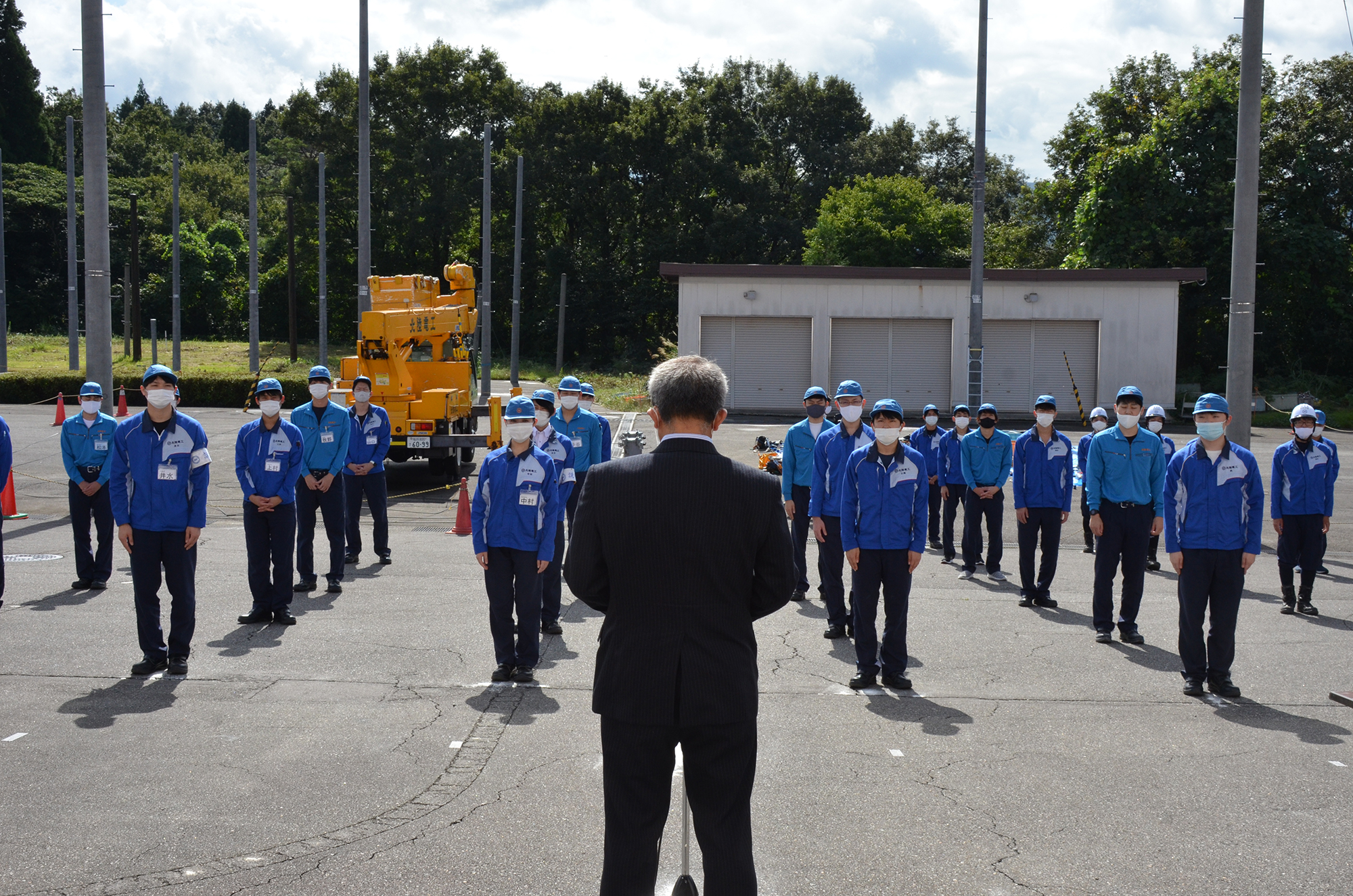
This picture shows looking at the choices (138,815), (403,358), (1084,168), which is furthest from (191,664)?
(1084,168)

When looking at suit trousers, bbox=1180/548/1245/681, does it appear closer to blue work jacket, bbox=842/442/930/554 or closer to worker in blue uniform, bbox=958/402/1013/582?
blue work jacket, bbox=842/442/930/554

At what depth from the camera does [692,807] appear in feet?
11.9

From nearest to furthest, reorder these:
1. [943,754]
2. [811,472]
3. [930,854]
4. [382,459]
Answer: [930,854] < [943,754] < [811,472] < [382,459]

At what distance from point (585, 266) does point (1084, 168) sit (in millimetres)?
25983

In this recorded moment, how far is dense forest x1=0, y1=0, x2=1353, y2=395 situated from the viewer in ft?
143

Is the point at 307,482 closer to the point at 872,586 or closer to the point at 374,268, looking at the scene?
the point at 872,586

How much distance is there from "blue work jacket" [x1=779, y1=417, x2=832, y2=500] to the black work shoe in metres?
5.49

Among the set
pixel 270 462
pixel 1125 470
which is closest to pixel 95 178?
pixel 270 462

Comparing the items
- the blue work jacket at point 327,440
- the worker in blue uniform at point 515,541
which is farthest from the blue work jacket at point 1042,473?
the blue work jacket at point 327,440

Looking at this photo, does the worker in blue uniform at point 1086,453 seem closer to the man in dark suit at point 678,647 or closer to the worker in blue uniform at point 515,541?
the worker in blue uniform at point 515,541

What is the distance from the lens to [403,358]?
65.5ft

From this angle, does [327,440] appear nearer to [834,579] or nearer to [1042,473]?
[834,579]

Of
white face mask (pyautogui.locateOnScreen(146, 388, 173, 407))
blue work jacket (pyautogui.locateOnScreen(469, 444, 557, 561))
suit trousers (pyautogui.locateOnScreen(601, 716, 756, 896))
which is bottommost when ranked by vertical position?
suit trousers (pyautogui.locateOnScreen(601, 716, 756, 896))

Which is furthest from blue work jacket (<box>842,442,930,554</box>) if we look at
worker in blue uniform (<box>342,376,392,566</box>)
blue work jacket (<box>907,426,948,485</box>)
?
worker in blue uniform (<box>342,376,392,566</box>)
